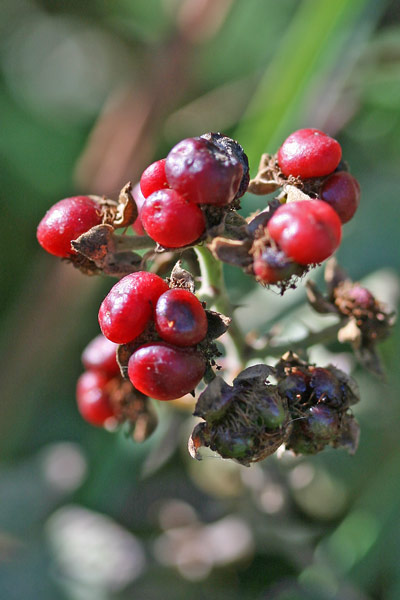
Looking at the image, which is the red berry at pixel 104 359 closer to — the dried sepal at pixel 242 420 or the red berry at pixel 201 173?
the dried sepal at pixel 242 420

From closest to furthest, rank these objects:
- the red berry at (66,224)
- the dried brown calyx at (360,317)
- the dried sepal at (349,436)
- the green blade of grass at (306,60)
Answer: the red berry at (66,224), the dried sepal at (349,436), the dried brown calyx at (360,317), the green blade of grass at (306,60)

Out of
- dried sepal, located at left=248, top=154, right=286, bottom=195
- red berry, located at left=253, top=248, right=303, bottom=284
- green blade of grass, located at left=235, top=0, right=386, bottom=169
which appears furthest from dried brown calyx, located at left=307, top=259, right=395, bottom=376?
green blade of grass, located at left=235, top=0, right=386, bottom=169

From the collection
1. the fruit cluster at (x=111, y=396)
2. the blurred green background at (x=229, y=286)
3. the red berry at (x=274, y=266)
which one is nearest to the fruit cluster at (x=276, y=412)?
the red berry at (x=274, y=266)

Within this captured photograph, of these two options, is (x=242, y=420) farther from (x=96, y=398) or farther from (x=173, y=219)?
(x=96, y=398)

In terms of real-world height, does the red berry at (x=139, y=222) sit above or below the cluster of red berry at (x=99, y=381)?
above

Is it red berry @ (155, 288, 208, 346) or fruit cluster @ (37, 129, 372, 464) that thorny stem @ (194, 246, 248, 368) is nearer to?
fruit cluster @ (37, 129, 372, 464)

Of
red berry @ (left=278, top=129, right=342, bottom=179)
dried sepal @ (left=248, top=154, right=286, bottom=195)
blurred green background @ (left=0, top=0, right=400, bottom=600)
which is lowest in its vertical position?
blurred green background @ (left=0, top=0, right=400, bottom=600)

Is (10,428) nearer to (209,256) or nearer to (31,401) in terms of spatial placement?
(31,401)
